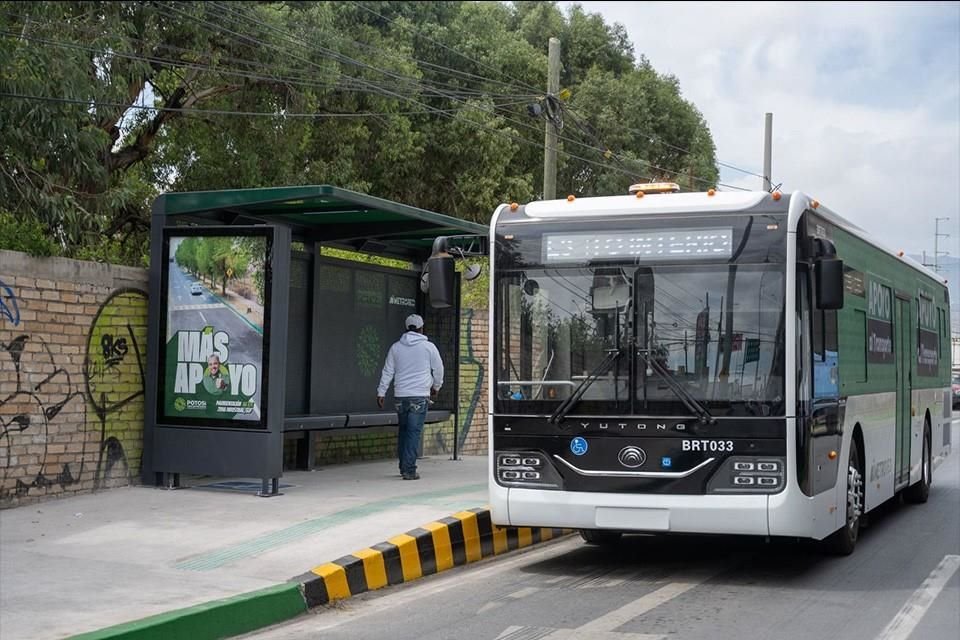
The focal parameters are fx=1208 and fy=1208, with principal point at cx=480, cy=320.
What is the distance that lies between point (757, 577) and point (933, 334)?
24.6ft

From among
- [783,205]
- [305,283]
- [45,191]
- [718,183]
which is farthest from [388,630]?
[718,183]

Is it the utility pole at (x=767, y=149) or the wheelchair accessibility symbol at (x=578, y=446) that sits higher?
the utility pole at (x=767, y=149)

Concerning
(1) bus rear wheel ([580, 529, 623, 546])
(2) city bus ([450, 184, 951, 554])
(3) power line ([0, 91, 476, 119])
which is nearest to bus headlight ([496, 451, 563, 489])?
(2) city bus ([450, 184, 951, 554])

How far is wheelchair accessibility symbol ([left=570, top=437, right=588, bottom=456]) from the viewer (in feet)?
29.2

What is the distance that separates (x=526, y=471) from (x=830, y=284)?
261 cm

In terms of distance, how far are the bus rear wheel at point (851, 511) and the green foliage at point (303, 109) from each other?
6152mm

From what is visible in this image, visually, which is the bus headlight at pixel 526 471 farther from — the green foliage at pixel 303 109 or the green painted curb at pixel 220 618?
the green foliage at pixel 303 109

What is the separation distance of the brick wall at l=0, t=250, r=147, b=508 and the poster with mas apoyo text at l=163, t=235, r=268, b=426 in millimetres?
423

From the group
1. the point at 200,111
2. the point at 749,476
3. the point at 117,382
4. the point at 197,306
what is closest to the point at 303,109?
the point at 200,111

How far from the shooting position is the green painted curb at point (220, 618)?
6.53m

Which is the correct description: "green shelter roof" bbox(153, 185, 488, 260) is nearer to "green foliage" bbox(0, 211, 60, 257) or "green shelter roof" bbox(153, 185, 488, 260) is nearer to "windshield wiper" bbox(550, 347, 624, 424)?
"green foliage" bbox(0, 211, 60, 257)

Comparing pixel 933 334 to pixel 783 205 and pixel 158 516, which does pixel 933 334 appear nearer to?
pixel 783 205

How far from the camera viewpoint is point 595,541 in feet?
35.8

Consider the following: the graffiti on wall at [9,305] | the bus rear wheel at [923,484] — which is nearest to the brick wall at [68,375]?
the graffiti on wall at [9,305]
